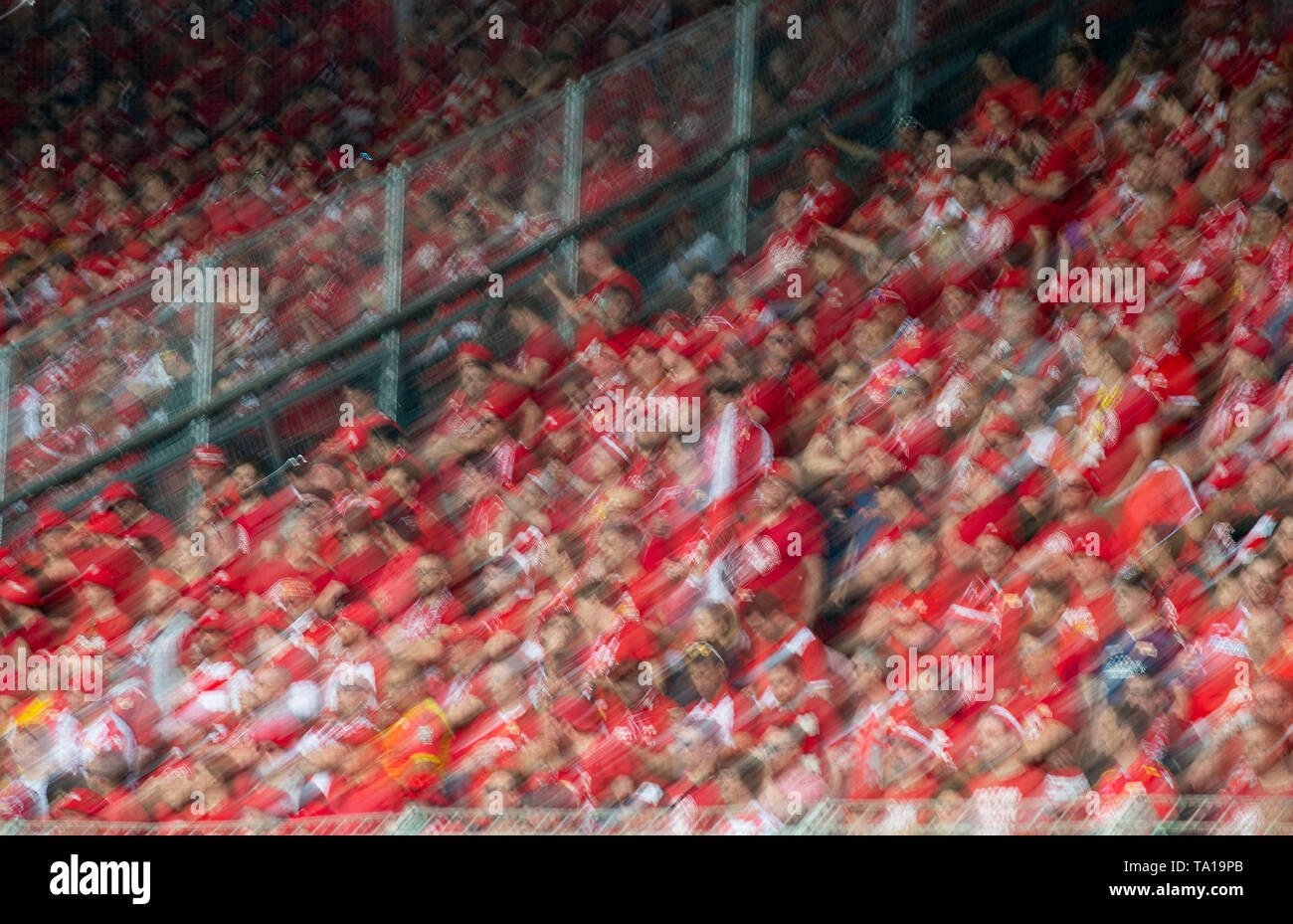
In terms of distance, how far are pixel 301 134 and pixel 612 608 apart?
5.08 ft

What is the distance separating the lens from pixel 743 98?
11.7 ft

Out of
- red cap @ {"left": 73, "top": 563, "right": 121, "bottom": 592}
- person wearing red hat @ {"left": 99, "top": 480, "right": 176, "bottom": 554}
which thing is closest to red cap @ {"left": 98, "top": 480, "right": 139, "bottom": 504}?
person wearing red hat @ {"left": 99, "top": 480, "right": 176, "bottom": 554}

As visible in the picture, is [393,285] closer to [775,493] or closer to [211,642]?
[211,642]

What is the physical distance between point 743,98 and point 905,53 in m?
0.34

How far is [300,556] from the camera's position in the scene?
3475 millimetres

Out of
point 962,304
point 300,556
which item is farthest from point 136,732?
point 962,304

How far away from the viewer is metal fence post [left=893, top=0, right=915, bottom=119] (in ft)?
11.8

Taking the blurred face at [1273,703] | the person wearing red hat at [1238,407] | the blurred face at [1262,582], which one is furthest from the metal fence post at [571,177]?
the blurred face at [1273,703]

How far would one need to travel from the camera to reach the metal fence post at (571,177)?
141 inches

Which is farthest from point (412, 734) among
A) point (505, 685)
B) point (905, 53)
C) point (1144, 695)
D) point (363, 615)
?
point (905, 53)

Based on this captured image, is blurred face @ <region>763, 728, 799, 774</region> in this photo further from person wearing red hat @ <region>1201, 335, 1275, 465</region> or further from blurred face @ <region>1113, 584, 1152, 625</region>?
person wearing red hat @ <region>1201, 335, 1275, 465</region>

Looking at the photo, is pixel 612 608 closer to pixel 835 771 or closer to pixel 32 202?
pixel 835 771

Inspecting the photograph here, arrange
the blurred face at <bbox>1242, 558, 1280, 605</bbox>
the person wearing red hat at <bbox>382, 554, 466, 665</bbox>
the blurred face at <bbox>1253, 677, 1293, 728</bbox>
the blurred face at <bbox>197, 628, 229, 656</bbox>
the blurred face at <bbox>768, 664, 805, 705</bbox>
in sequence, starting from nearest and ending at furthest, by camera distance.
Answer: the blurred face at <bbox>1253, 677, 1293, 728</bbox> < the blurred face at <bbox>1242, 558, 1280, 605</bbox> < the blurred face at <bbox>768, 664, 805, 705</bbox> < the person wearing red hat at <bbox>382, 554, 466, 665</bbox> < the blurred face at <bbox>197, 628, 229, 656</bbox>

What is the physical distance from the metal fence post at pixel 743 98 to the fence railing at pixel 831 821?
3.87ft
